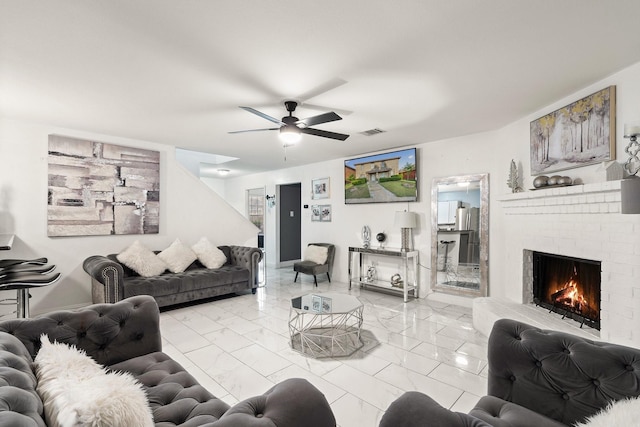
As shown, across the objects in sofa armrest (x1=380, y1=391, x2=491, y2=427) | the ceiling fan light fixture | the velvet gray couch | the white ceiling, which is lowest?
the velvet gray couch

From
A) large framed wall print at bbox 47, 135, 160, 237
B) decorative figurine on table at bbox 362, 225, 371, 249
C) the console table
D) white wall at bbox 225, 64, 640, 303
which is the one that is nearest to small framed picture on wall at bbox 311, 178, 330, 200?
white wall at bbox 225, 64, 640, 303

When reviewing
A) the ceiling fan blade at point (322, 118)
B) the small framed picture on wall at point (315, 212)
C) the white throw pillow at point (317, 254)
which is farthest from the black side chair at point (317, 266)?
the ceiling fan blade at point (322, 118)

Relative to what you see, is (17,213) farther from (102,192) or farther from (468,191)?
(468,191)

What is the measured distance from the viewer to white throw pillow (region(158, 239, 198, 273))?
4.55 meters

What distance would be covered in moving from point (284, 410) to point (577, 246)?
9.85ft

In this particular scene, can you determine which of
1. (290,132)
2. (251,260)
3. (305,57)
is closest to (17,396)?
(305,57)

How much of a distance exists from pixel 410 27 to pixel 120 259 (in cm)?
453

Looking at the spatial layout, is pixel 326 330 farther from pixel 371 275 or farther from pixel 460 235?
pixel 460 235

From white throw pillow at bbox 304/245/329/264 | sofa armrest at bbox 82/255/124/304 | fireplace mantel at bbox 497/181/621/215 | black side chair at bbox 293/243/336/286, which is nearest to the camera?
fireplace mantel at bbox 497/181/621/215

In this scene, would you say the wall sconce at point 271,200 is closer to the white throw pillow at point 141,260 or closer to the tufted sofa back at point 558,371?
the white throw pillow at point 141,260

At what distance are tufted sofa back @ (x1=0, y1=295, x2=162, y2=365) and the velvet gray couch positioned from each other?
6.75 feet

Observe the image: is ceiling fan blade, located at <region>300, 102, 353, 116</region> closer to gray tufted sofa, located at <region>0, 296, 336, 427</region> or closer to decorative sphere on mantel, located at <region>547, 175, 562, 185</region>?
decorative sphere on mantel, located at <region>547, 175, 562, 185</region>

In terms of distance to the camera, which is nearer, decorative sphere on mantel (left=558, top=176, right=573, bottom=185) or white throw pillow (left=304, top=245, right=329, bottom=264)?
decorative sphere on mantel (left=558, top=176, right=573, bottom=185)

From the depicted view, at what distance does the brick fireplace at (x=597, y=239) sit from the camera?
2.21 metres
